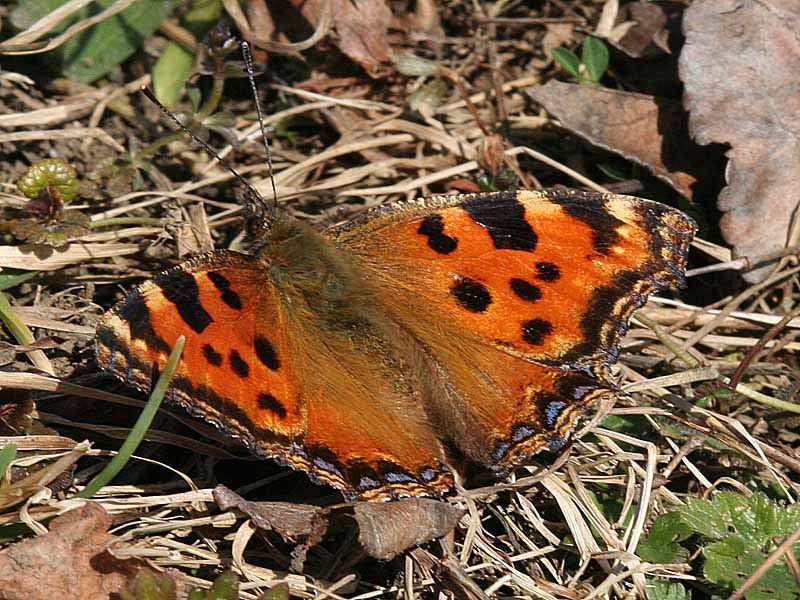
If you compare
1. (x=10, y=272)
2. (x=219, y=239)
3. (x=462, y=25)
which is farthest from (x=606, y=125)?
(x=10, y=272)

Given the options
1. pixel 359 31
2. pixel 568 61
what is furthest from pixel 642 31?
pixel 359 31

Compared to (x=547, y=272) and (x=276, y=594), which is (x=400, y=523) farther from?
(x=547, y=272)

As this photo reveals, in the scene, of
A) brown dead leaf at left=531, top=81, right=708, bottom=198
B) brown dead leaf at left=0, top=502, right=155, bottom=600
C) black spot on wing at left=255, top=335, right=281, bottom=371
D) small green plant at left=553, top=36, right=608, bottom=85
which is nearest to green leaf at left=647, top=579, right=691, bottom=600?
black spot on wing at left=255, top=335, right=281, bottom=371

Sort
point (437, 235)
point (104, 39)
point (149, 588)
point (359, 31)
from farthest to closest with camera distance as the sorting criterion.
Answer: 1. point (359, 31)
2. point (104, 39)
3. point (437, 235)
4. point (149, 588)

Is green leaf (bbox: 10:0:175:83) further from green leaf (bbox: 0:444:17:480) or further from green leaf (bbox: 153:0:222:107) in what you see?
green leaf (bbox: 0:444:17:480)

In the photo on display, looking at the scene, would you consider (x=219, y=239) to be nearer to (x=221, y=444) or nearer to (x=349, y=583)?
(x=221, y=444)

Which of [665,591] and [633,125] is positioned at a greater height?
[633,125]
